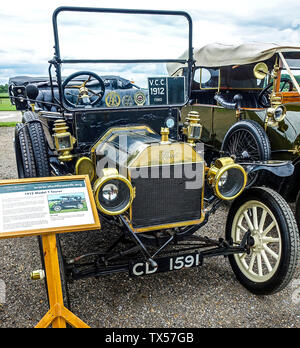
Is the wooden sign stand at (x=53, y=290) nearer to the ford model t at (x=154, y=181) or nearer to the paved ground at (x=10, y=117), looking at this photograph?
the ford model t at (x=154, y=181)

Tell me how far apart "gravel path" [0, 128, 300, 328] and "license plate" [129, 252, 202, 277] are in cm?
37

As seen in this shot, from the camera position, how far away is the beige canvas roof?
432 cm

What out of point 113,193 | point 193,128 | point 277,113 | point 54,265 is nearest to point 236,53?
point 277,113

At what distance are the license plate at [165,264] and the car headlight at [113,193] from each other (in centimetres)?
39

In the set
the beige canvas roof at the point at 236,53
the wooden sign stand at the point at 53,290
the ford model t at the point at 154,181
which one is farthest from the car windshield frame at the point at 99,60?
the beige canvas roof at the point at 236,53

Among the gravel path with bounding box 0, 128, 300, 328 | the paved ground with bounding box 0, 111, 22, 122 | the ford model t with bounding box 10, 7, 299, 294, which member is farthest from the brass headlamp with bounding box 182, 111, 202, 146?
the paved ground with bounding box 0, 111, 22, 122

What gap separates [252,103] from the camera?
563cm

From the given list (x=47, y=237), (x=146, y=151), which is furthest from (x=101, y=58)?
(x=47, y=237)

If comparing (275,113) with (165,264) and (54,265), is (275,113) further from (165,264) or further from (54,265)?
(54,265)

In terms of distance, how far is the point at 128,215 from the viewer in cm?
232
